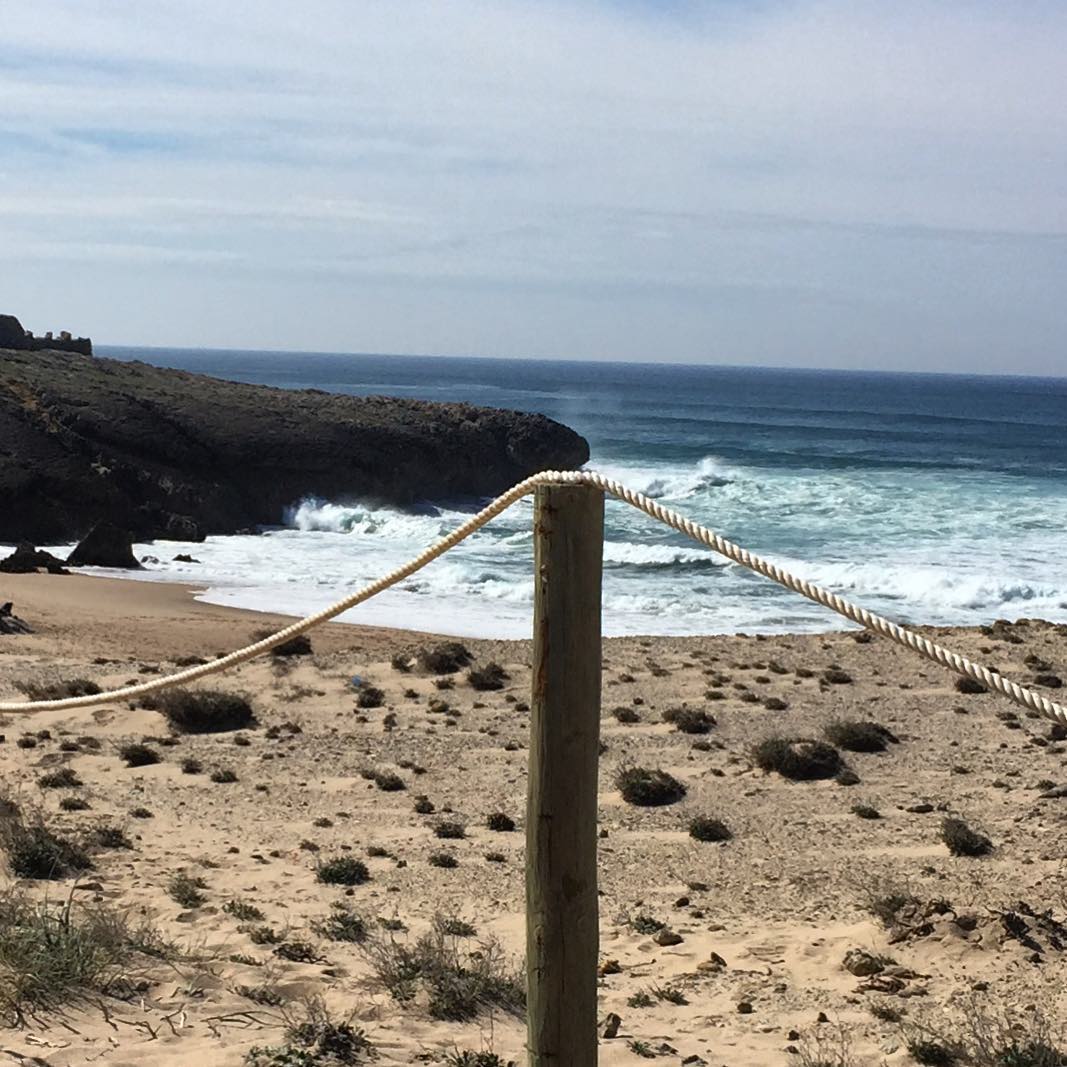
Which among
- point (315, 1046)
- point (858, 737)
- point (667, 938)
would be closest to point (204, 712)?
point (858, 737)

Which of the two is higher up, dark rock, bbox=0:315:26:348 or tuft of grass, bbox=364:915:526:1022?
dark rock, bbox=0:315:26:348

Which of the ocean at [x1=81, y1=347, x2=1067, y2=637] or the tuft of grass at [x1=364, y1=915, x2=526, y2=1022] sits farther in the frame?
the ocean at [x1=81, y1=347, x2=1067, y2=637]

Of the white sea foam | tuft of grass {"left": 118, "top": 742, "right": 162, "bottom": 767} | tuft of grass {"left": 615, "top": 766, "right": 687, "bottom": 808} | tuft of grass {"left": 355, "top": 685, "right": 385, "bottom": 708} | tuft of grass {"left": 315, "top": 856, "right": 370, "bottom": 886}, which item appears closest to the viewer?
tuft of grass {"left": 315, "top": 856, "right": 370, "bottom": 886}

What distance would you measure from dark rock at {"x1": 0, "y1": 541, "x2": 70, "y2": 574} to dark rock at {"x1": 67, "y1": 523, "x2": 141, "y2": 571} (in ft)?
5.16

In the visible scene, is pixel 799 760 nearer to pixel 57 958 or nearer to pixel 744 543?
pixel 57 958

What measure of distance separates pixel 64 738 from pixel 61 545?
74.2 feet

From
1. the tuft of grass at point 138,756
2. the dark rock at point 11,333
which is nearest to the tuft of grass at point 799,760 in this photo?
the tuft of grass at point 138,756

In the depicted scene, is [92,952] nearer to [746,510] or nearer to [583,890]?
[583,890]

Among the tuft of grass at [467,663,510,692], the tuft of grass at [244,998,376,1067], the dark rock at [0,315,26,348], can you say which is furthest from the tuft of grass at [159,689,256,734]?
the dark rock at [0,315,26,348]

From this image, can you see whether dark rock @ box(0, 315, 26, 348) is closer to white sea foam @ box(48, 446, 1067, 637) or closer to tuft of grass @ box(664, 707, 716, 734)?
white sea foam @ box(48, 446, 1067, 637)

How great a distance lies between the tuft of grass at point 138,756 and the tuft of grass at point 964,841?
7.51m

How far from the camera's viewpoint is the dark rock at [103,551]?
30.5 m

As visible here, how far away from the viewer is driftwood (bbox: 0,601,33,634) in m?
20.5

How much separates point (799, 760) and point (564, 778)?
9.54 meters
